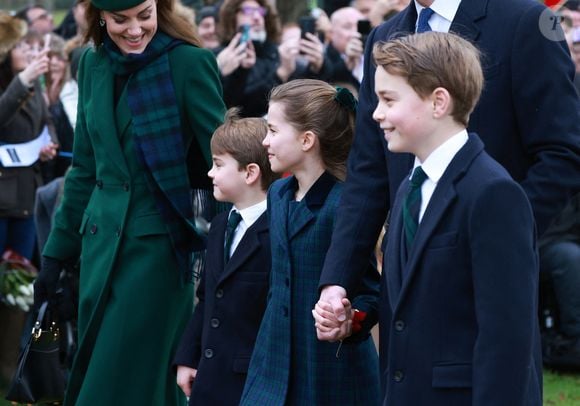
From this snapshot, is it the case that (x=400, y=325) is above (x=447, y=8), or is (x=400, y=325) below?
below

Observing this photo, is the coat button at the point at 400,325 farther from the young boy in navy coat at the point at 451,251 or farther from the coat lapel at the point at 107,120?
the coat lapel at the point at 107,120

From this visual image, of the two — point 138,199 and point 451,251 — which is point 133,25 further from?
point 451,251

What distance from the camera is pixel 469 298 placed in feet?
10.9

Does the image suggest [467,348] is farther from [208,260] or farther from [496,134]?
[208,260]

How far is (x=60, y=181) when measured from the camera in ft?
26.3

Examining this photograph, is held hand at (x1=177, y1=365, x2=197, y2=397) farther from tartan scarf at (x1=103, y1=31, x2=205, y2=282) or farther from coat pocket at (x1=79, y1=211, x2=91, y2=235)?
coat pocket at (x1=79, y1=211, x2=91, y2=235)

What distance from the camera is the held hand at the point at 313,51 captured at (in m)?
9.44

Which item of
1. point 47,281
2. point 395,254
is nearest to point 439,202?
point 395,254

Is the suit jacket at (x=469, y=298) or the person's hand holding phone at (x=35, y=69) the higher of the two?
the person's hand holding phone at (x=35, y=69)

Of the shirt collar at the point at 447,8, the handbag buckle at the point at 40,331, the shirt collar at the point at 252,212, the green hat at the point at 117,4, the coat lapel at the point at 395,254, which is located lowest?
the handbag buckle at the point at 40,331

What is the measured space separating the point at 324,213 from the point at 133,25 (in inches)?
49.6

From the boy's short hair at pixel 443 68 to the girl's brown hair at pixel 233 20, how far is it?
643 centimetres

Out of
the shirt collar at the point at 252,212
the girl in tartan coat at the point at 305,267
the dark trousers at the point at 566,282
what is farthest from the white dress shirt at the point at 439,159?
the dark trousers at the point at 566,282

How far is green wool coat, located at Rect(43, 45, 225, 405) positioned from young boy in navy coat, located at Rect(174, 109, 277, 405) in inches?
8.0
